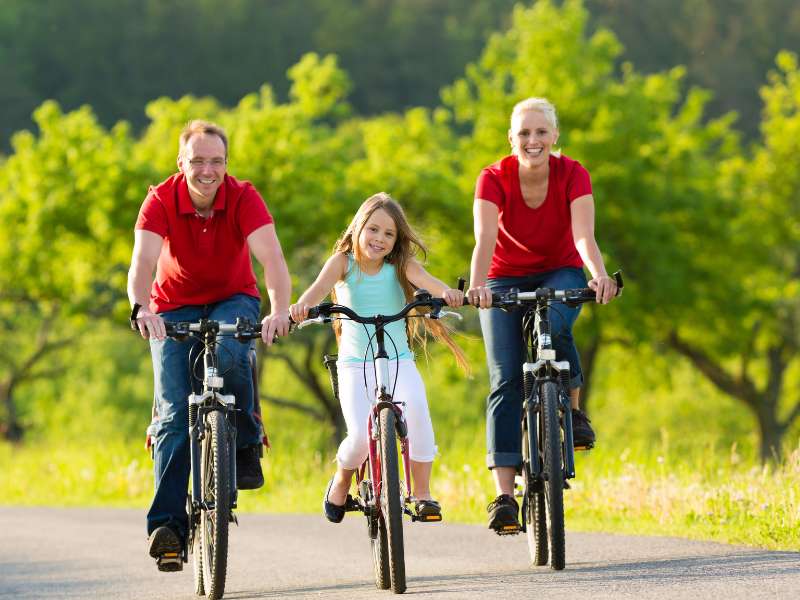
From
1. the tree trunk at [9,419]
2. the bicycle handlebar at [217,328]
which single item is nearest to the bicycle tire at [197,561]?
the bicycle handlebar at [217,328]

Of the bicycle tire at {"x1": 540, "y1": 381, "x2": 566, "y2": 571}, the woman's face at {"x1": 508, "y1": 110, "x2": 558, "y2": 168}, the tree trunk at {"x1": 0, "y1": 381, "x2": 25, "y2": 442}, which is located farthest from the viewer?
the tree trunk at {"x1": 0, "y1": 381, "x2": 25, "y2": 442}

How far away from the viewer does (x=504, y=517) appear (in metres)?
6.71

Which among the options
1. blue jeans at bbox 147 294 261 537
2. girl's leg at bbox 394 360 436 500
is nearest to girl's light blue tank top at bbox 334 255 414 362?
girl's leg at bbox 394 360 436 500

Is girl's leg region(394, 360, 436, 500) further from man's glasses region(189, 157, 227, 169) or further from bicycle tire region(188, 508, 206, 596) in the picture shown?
man's glasses region(189, 157, 227, 169)

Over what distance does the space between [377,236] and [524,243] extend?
897mm

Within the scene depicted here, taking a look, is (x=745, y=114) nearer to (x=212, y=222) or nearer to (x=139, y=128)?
(x=139, y=128)

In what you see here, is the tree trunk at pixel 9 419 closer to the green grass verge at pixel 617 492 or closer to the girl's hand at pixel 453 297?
the green grass verge at pixel 617 492

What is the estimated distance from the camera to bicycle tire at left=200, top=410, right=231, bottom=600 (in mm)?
5895

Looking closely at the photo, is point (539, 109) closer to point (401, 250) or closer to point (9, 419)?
point (401, 250)

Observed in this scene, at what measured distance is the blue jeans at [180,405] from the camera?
6.41 meters

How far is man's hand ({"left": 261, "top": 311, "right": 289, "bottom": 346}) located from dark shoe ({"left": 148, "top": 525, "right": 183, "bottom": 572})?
39.2 inches

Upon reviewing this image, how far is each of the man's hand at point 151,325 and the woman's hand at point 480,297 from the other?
1.39 metres

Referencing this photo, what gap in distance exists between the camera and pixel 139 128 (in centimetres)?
9544

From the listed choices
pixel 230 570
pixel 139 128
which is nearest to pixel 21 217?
pixel 230 570
